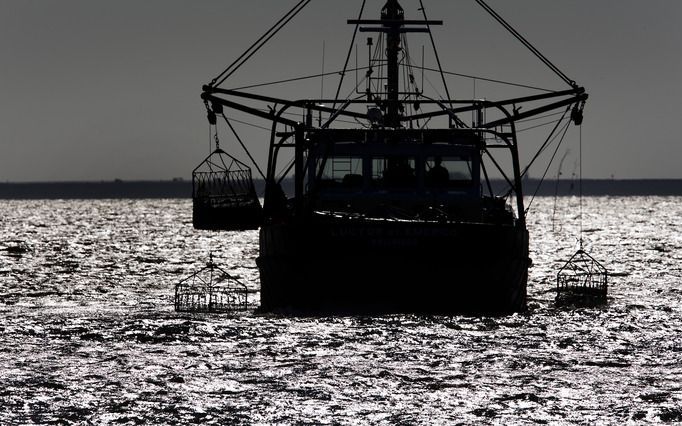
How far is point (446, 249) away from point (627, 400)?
436 inches

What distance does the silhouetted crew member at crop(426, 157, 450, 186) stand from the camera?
37.9 meters

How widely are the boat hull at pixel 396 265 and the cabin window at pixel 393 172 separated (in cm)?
456

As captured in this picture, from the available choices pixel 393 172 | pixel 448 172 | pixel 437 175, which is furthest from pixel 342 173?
pixel 448 172

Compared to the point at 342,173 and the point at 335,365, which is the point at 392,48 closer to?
the point at 342,173

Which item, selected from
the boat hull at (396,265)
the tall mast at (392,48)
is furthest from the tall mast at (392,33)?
the boat hull at (396,265)

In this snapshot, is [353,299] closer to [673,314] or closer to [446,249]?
[446,249]

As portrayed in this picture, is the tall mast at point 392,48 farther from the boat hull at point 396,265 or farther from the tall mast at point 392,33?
the boat hull at point 396,265

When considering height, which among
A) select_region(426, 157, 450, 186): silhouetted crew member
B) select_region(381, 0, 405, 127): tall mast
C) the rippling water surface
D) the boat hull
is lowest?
the rippling water surface

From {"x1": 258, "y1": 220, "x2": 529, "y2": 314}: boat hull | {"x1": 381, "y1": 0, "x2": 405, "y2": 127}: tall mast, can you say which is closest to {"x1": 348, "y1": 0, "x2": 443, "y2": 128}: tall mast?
{"x1": 381, "y1": 0, "x2": 405, "y2": 127}: tall mast

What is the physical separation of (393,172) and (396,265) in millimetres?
5427

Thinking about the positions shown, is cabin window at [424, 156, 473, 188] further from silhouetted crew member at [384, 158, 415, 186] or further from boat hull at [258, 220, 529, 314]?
boat hull at [258, 220, 529, 314]

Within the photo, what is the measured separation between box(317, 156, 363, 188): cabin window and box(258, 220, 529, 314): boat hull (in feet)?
13.3

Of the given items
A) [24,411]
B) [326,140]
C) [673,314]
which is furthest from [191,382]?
[673,314]

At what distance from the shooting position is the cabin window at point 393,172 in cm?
3794
